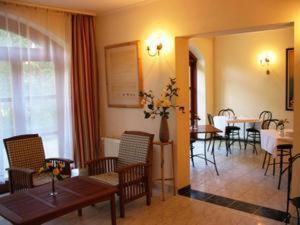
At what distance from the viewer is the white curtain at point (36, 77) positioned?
4062 mm

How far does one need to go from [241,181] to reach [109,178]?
206 cm

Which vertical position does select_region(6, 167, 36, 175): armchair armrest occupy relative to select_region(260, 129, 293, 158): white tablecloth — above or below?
below

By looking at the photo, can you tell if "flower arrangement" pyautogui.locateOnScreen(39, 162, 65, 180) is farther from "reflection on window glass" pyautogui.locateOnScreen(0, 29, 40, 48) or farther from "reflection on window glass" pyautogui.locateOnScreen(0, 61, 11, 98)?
"reflection on window glass" pyautogui.locateOnScreen(0, 29, 40, 48)

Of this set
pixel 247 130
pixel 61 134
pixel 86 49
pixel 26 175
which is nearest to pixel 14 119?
pixel 61 134

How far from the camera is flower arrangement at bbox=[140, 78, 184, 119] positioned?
12.7 ft

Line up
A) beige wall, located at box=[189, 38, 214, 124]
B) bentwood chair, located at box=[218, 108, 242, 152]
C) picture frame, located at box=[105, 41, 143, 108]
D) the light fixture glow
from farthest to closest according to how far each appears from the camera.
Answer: beige wall, located at box=[189, 38, 214, 124], bentwood chair, located at box=[218, 108, 242, 152], picture frame, located at box=[105, 41, 143, 108], the light fixture glow

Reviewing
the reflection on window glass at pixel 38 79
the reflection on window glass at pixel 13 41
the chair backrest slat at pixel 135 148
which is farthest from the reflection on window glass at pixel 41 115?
the chair backrest slat at pixel 135 148

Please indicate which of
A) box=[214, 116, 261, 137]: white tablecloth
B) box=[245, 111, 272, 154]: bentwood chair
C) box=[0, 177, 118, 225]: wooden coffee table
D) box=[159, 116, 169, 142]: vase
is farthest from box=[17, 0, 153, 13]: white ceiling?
box=[245, 111, 272, 154]: bentwood chair

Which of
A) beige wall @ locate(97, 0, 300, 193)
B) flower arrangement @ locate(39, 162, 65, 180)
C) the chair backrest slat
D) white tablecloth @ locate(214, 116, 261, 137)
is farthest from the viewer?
white tablecloth @ locate(214, 116, 261, 137)

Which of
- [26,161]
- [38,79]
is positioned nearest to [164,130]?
[26,161]

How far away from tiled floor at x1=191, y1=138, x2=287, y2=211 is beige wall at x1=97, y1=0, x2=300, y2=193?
48 centimetres

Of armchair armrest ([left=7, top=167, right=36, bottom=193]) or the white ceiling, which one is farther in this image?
the white ceiling

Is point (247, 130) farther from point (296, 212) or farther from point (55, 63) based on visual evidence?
point (55, 63)

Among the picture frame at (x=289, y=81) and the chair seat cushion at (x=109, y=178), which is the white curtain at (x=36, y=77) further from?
the picture frame at (x=289, y=81)
